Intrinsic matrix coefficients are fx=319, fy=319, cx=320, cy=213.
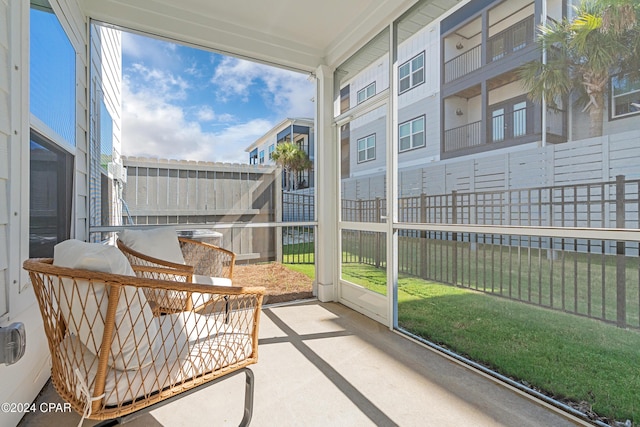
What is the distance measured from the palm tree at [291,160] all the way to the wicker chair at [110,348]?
260 centimetres

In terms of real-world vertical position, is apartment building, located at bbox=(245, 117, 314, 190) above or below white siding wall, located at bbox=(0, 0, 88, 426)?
above

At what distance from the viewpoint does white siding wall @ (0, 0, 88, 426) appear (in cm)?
143

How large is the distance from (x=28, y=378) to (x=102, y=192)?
167 centimetres

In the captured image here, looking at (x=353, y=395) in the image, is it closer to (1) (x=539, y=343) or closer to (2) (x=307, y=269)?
(1) (x=539, y=343)

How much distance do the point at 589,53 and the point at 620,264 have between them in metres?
1.10

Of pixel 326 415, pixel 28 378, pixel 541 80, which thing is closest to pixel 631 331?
pixel 541 80

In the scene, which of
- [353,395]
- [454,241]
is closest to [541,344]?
[454,241]

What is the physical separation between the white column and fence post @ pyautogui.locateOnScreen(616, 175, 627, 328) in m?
2.58

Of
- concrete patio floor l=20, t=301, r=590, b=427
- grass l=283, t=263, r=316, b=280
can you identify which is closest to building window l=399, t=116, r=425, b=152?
concrete patio floor l=20, t=301, r=590, b=427

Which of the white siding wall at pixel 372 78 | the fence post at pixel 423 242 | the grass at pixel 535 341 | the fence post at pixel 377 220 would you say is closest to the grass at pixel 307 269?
the fence post at pixel 377 220

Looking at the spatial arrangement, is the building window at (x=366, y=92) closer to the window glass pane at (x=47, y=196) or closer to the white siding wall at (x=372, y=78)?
the white siding wall at (x=372, y=78)

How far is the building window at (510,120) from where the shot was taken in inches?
75.5

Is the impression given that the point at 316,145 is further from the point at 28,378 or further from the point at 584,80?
the point at 28,378

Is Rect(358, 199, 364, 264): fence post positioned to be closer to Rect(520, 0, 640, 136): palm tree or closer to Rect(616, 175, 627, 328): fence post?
Rect(520, 0, 640, 136): palm tree
